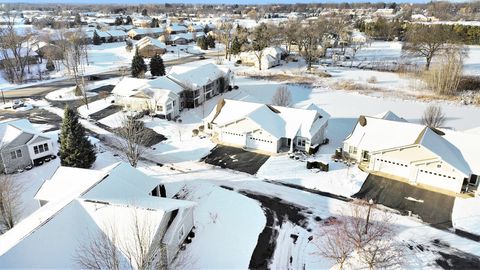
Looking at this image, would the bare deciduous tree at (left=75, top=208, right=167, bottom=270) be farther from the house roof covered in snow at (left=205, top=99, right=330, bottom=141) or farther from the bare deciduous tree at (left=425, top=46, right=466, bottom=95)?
the bare deciduous tree at (left=425, top=46, right=466, bottom=95)

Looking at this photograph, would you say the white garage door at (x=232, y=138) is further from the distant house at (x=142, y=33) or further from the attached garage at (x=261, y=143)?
the distant house at (x=142, y=33)

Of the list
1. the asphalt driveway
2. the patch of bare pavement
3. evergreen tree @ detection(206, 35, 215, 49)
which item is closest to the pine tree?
the asphalt driveway

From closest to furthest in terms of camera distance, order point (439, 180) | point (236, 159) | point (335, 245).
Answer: point (335, 245) → point (439, 180) → point (236, 159)

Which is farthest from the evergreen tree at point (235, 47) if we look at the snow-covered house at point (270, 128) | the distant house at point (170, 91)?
the snow-covered house at point (270, 128)

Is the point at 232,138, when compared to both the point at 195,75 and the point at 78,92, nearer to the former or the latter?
the point at 195,75

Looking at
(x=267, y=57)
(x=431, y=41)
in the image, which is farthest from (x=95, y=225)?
(x=431, y=41)

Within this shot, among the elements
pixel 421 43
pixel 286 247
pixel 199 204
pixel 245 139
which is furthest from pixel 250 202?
pixel 421 43
